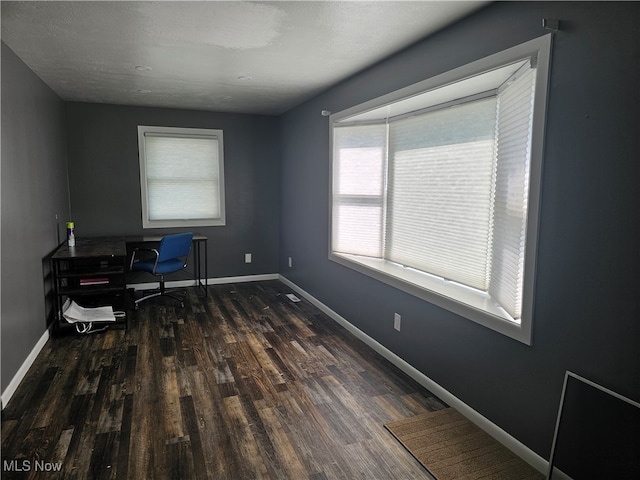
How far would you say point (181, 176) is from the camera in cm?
539

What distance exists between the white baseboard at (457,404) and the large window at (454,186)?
55cm

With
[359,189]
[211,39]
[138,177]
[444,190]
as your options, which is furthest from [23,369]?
[444,190]

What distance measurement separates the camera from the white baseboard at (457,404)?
79.7 inches

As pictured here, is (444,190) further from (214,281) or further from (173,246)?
(214,281)

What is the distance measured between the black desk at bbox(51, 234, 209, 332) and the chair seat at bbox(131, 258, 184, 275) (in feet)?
1.16

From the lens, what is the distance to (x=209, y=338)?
3711mm

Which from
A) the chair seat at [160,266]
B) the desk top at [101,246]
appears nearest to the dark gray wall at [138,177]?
the desk top at [101,246]

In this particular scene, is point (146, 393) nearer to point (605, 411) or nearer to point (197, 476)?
point (197, 476)

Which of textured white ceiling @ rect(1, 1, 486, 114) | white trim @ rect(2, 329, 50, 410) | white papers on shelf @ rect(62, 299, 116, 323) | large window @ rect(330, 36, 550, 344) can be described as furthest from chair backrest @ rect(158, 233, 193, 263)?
large window @ rect(330, 36, 550, 344)

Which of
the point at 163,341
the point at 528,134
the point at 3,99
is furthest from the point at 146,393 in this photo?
the point at 528,134

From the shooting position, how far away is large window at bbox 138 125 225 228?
5.23 m

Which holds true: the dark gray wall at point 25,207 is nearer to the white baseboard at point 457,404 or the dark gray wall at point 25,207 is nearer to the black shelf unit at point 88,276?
the black shelf unit at point 88,276

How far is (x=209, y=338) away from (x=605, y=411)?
9.75ft

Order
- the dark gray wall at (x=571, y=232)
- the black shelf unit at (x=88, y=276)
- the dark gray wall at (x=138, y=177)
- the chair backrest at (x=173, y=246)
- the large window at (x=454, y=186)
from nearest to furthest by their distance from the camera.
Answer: the dark gray wall at (x=571, y=232) → the large window at (x=454, y=186) → the black shelf unit at (x=88, y=276) → the chair backrest at (x=173, y=246) → the dark gray wall at (x=138, y=177)
